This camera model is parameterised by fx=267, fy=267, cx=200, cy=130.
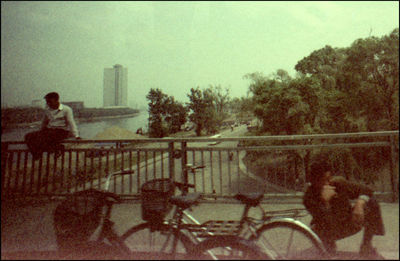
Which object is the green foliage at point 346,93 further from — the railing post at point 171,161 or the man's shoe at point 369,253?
the man's shoe at point 369,253

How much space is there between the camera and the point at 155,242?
2.46 m

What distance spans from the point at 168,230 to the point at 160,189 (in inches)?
14.6

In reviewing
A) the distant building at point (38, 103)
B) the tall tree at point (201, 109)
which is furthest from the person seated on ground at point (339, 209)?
the distant building at point (38, 103)

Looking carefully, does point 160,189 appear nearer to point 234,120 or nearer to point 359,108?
point 234,120

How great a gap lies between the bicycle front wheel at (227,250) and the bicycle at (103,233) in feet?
0.03

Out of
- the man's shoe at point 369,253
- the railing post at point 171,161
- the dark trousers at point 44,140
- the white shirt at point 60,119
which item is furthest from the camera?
the railing post at point 171,161

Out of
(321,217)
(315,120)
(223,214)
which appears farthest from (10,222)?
(315,120)

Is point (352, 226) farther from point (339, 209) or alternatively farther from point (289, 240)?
point (289, 240)

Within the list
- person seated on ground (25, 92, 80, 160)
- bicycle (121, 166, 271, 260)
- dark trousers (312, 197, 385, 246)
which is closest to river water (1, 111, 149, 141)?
person seated on ground (25, 92, 80, 160)

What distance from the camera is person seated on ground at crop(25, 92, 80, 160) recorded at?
3090mm

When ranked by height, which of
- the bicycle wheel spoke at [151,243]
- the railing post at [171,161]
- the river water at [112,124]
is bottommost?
the bicycle wheel spoke at [151,243]

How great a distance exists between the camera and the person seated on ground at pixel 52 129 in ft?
10.1

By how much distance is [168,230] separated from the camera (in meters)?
2.30

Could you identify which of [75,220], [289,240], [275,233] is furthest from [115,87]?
[289,240]
